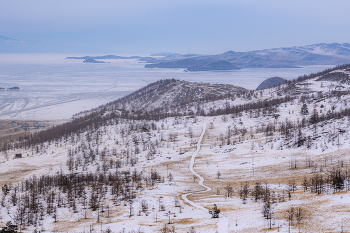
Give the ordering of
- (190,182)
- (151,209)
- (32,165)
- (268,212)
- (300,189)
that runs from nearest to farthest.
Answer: (268,212) < (151,209) < (300,189) < (190,182) < (32,165)

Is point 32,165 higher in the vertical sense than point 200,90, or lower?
lower

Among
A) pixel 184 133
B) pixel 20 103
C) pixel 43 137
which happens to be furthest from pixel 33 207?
pixel 20 103

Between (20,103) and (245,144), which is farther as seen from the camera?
(20,103)

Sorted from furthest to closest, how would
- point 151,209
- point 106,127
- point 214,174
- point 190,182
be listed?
point 106,127 → point 214,174 → point 190,182 → point 151,209

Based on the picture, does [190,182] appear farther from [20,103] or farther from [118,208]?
[20,103]

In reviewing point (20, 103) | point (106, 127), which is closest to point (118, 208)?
point (106, 127)

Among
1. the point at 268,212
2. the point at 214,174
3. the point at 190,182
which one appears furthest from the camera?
the point at 214,174

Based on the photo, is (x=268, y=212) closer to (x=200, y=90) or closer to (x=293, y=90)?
(x=293, y=90)

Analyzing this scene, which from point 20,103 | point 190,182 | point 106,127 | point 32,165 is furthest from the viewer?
point 20,103

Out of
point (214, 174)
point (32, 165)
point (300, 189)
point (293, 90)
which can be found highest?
point (293, 90)
